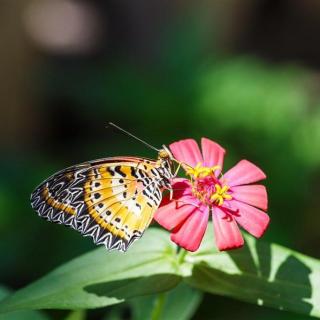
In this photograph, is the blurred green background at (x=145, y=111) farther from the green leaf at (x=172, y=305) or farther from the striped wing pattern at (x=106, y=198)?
the striped wing pattern at (x=106, y=198)

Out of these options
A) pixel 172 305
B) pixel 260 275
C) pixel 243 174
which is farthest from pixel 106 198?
pixel 172 305

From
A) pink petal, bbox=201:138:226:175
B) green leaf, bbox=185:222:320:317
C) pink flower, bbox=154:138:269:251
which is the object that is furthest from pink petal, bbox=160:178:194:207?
green leaf, bbox=185:222:320:317

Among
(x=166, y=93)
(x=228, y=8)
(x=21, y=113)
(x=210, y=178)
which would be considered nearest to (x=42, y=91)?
(x=21, y=113)

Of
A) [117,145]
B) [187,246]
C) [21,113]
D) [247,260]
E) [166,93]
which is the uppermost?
[187,246]

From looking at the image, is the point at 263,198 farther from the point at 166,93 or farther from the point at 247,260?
the point at 166,93

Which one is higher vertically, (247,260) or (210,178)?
(210,178)

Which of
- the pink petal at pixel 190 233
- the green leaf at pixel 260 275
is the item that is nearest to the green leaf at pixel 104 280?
the green leaf at pixel 260 275
